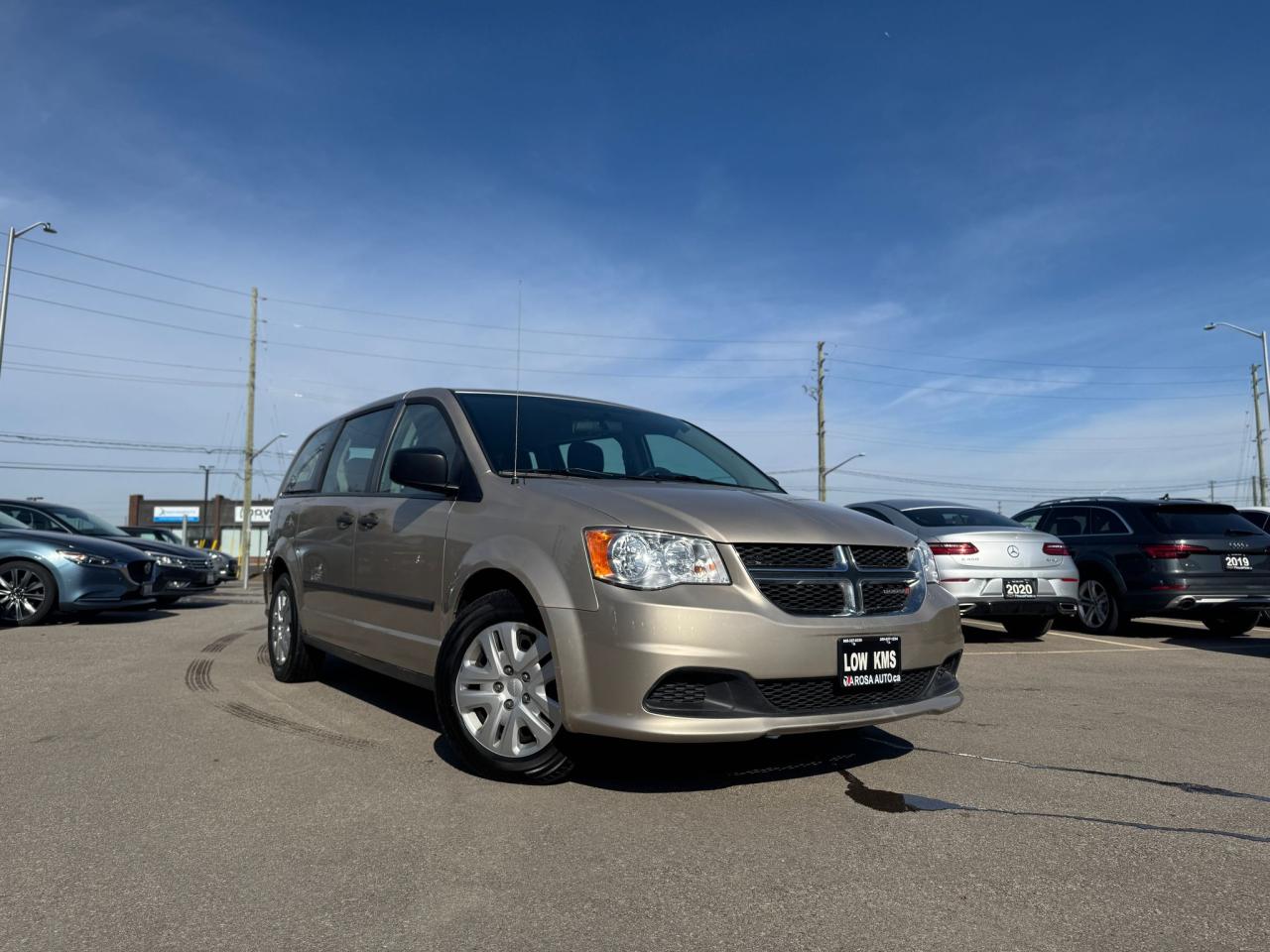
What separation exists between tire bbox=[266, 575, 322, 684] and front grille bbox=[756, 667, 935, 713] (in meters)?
3.54

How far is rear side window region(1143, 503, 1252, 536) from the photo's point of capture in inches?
377

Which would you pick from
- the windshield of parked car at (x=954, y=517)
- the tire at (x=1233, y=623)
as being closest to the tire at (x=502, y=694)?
the windshield of parked car at (x=954, y=517)

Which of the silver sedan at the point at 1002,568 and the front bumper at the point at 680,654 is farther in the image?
the silver sedan at the point at 1002,568

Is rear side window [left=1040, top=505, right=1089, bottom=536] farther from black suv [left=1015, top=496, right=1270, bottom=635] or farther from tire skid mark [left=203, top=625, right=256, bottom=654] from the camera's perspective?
tire skid mark [left=203, top=625, right=256, bottom=654]

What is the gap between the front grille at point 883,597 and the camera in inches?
143

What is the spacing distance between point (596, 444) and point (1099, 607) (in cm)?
778

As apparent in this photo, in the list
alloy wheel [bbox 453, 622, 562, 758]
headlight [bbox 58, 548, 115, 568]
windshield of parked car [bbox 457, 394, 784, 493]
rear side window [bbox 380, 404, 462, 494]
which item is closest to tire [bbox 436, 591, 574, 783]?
alloy wheel [bbox 453, 622, 562, 758]

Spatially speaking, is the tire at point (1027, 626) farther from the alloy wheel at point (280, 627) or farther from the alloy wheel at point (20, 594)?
the alloy wheel at point (20, 594)

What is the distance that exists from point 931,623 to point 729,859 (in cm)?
150

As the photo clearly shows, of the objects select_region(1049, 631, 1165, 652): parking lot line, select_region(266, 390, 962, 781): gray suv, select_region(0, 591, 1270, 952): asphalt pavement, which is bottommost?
select_region(1049, 631, 1165, 652): parking lot line

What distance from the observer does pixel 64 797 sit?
11.2 feet

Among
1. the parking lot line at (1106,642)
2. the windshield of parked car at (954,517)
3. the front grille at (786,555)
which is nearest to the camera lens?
the front grille at (786,555)

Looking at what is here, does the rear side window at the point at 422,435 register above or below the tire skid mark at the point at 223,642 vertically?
above

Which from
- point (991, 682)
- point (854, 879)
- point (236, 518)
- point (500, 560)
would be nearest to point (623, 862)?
point (854, 879)
